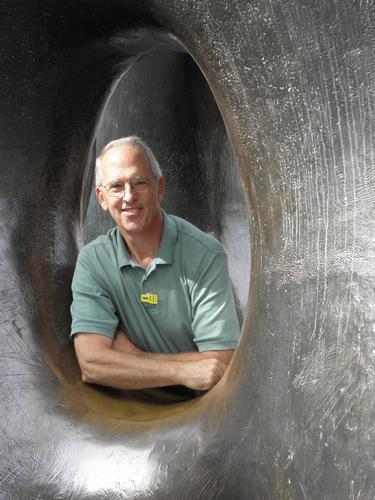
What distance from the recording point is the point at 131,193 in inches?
53.5

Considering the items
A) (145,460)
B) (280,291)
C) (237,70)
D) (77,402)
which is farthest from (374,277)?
(77,402)

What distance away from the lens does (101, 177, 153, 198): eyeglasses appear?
4.50 ft

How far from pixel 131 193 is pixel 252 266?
51cm

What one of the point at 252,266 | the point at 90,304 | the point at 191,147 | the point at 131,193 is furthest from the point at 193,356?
the point at 191,147

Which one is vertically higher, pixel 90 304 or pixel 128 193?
pixel 128 193

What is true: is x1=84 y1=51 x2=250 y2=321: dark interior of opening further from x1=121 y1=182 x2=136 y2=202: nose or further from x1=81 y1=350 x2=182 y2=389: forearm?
x1=81 y1=350 x2=182 y2=389: forearm

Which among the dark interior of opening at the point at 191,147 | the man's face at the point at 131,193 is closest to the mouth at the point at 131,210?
the man's face at the point at 131,193

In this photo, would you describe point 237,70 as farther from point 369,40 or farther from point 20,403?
point 20,403

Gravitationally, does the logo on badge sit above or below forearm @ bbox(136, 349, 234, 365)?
above

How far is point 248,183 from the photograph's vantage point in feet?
2.82

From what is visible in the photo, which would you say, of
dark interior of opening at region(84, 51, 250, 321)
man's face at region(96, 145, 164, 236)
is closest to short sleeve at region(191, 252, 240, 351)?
man's face at region(96, 145, 164, 236)

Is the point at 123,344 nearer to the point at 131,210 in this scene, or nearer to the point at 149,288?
the point at 149,288

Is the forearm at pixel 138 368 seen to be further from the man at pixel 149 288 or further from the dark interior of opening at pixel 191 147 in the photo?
the dark interior of opening at pixel 191 147

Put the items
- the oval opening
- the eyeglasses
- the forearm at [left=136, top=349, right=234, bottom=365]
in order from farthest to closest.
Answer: the oval opening → the eyeglasses → the forearm at [left=136, top=349, right=234, bottom=365]
